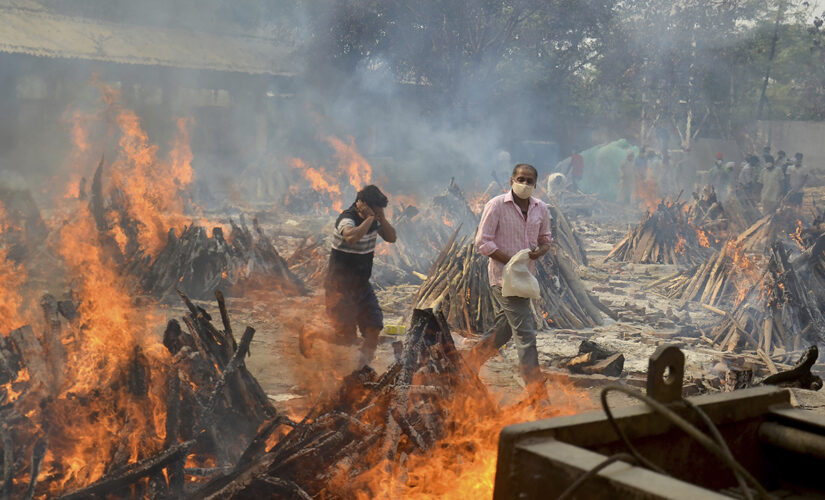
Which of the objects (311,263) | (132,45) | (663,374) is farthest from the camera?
(132,45)

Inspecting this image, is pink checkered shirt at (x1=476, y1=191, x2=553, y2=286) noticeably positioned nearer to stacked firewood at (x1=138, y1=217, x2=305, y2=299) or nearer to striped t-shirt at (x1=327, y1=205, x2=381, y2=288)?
striped t-shirt at (x1=327, y1=205, x2=381, y2=288)

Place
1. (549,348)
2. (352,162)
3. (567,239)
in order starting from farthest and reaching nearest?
(352,162)
(567,239)
(549,348)

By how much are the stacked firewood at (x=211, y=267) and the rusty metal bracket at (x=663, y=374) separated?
28.8ft

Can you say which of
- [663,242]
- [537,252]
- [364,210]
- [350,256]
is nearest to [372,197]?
[364,210]

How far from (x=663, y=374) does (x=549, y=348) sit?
6.26m

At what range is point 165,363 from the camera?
4703 mm

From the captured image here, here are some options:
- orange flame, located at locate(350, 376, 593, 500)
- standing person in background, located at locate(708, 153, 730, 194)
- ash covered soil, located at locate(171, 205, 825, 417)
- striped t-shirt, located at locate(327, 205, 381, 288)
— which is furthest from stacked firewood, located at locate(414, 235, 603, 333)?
standing person in background, located at locate(708, 153, 730, 194)

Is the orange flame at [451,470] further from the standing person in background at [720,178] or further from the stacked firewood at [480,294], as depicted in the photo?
the standing person in background at [720,178]

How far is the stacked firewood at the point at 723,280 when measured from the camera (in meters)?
10.1

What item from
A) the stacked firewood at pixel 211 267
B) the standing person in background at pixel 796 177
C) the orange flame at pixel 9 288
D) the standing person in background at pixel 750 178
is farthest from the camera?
the standing person in background at pixel 750 178

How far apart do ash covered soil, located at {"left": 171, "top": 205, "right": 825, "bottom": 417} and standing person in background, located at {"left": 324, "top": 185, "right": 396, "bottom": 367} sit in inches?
20.5

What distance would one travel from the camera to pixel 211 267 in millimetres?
10508

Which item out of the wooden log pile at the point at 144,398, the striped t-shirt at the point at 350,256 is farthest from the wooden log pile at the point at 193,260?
the wooden log pile at the point at 144,398

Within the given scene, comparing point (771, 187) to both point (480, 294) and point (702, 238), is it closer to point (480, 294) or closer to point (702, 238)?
point (702, 238)
